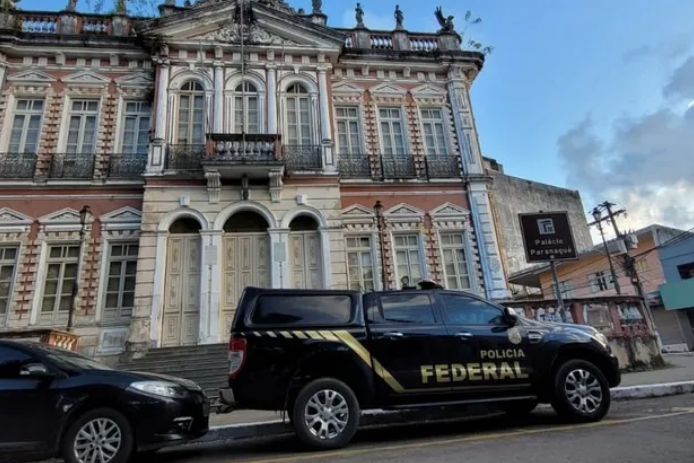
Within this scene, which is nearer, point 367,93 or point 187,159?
point 187,159

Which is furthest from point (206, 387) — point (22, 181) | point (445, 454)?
point (22, 181)

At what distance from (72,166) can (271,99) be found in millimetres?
6794

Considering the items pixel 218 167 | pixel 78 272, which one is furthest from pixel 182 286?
pixel 218 167

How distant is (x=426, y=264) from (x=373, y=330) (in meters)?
8.98

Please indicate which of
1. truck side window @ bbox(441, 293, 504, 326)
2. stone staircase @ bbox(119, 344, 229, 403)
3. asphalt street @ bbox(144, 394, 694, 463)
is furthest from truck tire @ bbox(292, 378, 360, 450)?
stone staircase @ bbox(119, 344, 229, 403)

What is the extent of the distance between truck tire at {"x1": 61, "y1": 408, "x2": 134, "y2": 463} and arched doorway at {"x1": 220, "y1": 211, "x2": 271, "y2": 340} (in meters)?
7.56

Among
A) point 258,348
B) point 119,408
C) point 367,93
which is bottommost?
point 119,408

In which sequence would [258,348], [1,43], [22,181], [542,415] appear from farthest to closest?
[1,43] → [22,181] → [542,415] → [258,348]

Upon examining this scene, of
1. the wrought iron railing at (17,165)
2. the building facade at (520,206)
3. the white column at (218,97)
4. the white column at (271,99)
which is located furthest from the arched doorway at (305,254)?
the building facade at (520,206)

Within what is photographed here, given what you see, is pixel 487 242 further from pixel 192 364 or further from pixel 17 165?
pixel 17 165

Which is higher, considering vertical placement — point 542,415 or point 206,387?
point 206,387

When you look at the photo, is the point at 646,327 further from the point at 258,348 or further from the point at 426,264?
the point at 258,348

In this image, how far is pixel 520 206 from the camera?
1217 inches

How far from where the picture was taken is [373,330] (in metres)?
5.65
